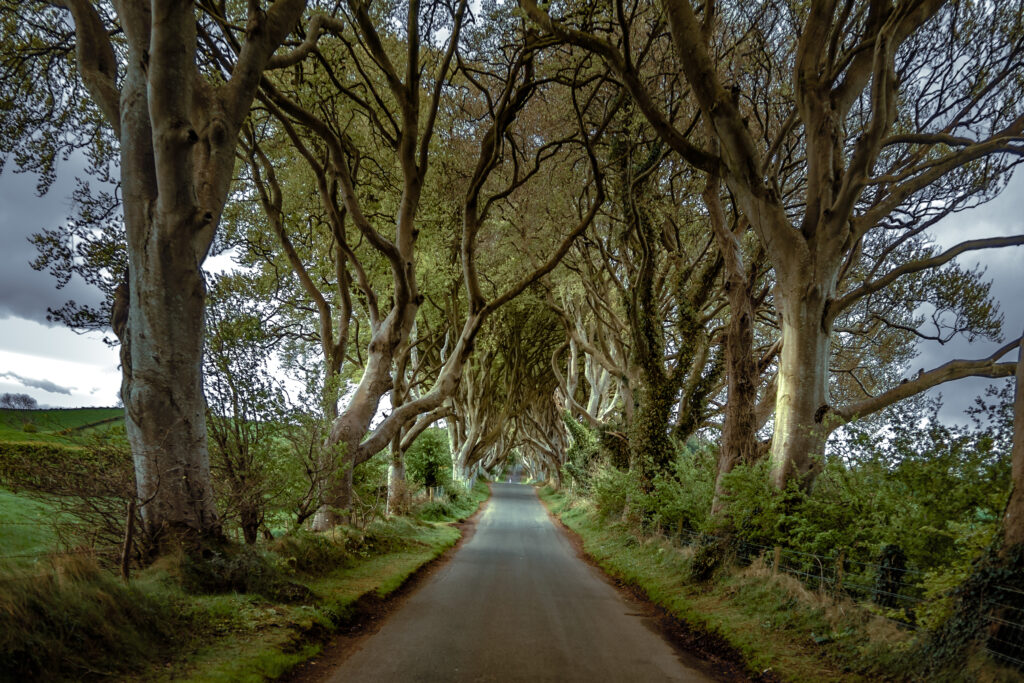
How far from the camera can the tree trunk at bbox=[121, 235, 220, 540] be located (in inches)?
258

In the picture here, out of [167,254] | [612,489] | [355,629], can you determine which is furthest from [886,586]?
[612,489]

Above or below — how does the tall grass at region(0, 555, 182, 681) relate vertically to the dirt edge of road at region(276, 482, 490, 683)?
above

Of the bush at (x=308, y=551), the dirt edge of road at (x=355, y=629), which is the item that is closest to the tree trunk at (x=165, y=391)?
the dirt edge of road at (x=355, y=629)

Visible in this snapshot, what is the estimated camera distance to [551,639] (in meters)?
7.28

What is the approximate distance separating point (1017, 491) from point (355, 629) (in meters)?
7.08

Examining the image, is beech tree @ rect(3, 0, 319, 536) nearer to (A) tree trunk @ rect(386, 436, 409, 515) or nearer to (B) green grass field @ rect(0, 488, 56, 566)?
(B) green grass field @ rect(0, 488, 56, 566)

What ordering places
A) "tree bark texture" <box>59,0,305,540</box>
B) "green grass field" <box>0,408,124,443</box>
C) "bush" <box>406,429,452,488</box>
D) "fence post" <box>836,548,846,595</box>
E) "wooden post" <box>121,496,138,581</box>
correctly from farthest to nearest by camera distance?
"bush" <box>406,429,452,488</box>, "fence post" <box>836,548,846,595</box>, "tree bark texture" <box>59,0,305,540</box>, "green grass field" <box>0,408,124,443</box>, "wooden post" <box>121,496,138,581</box>

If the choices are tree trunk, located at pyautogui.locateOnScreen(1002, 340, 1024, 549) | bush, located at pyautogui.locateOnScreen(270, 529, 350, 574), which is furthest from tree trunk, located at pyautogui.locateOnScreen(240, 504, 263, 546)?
tree trunk, located at pyautogui.locateOnScreen(1002, 340, 1024, 549)

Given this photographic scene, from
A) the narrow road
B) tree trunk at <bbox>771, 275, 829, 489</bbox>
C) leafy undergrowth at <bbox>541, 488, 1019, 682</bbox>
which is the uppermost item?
tree trunk at <bbox>771, 275, 829, 489</bbox>

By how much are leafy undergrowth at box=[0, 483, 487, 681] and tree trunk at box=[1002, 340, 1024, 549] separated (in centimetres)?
637

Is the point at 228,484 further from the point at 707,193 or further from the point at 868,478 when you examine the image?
the point at 707,193

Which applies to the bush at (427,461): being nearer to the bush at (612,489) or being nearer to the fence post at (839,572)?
the bush at (612,489)

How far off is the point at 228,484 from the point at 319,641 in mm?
2484

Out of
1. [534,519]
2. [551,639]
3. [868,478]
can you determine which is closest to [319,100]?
[551,639]
